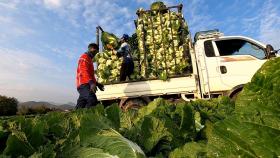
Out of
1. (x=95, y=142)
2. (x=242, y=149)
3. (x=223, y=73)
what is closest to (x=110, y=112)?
(x=95, y=142)

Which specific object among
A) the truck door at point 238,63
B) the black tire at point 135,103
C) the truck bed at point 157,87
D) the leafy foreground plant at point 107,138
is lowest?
the leafy foreground plant at point 107,138

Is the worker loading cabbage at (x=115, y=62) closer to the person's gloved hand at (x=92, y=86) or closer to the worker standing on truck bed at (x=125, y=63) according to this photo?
the worker standing on truck bed at (x=125, y=63)

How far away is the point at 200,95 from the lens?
12703mm

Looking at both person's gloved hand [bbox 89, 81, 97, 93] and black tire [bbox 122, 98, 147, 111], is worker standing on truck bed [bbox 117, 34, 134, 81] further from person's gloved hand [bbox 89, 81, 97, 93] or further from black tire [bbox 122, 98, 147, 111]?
person's gloved hand [bbox 89, 81, 97, 93]

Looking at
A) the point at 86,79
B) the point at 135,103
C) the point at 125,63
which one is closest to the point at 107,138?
the point at 86,79

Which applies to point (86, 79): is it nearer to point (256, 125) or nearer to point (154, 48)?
point (154, 48)

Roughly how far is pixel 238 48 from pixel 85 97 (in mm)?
5406

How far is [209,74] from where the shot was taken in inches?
496

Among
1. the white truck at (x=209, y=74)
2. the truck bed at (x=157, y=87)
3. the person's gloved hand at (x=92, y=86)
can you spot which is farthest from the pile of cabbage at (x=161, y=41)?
the person's gloved hand at (x=92, y=86)

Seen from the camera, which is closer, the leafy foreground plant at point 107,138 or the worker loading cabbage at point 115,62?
the leafy foreground plant at point 107,138

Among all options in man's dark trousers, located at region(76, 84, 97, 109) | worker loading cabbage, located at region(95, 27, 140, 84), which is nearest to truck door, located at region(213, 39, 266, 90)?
worker loading cabbage, located at region(95, 27, 140, 84)

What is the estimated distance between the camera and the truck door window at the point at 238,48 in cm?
1257

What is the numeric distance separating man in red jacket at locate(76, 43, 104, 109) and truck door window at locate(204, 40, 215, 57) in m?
3.99

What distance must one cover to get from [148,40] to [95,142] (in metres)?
13.3
